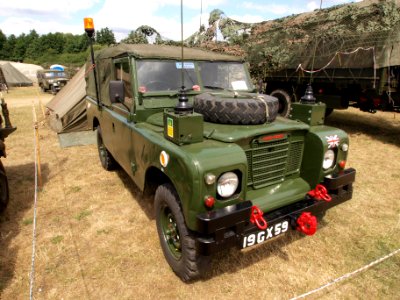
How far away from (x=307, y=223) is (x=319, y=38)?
24.5 feet

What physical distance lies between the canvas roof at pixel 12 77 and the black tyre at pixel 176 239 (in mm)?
31968

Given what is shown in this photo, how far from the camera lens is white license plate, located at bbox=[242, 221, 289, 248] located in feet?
8.13

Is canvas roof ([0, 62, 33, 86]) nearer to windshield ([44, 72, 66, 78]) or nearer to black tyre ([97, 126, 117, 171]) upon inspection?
windshield ([44, 72, 66, 78])

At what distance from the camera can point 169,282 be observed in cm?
283

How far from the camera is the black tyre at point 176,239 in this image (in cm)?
248

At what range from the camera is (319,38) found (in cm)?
845

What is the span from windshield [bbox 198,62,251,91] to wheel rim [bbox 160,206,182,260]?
1871 millimetres

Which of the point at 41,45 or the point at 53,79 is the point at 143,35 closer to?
the point at 53,79

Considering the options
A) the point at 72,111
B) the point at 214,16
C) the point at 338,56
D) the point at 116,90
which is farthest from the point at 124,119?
the point at 214,16

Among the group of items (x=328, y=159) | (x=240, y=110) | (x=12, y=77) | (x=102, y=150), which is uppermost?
(x=12, y=77)

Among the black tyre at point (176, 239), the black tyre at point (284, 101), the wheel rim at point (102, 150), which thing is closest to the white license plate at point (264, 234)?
the black tyre at point (176, 239)

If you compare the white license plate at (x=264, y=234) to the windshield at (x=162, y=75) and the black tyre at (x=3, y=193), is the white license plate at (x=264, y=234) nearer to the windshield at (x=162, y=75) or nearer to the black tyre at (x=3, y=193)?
the windshield at (x=162, y=75)

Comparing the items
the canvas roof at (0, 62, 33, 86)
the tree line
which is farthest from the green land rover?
the tree line

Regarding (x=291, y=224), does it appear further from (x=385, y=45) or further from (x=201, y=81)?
(x=385, y=45)
